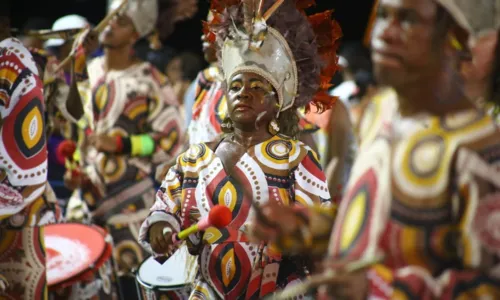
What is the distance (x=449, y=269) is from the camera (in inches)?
98.6

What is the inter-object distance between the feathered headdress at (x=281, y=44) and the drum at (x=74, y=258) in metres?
1.48

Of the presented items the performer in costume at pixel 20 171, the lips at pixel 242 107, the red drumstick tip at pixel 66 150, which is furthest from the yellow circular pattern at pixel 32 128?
the red drumstick tip at pixel 66 150

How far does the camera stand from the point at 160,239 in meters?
3.83

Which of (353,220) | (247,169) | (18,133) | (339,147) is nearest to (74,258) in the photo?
(18,133)

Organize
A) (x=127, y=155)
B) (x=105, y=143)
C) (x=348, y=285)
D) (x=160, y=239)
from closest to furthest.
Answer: (x=348, y=285) < (x=160, y=239) < (x=105, y=143) < (x=127, y=155)

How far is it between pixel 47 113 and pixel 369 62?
4.79 m

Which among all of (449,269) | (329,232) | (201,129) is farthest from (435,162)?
(201,129)

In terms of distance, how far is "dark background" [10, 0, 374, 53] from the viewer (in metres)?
10.5

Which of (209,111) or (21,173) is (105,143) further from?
(21,173)

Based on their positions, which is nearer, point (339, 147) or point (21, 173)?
point (21, 173)

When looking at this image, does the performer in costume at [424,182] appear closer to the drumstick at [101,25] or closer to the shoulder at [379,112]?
the shoulder at [379,112]

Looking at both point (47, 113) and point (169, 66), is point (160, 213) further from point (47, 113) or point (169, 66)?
point (169, 66)

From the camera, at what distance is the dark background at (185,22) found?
34.4 ft

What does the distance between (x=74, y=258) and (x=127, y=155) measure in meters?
1.74
